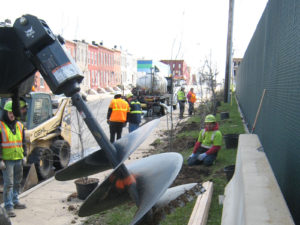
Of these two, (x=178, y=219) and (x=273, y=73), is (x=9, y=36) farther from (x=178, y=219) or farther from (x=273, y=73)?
(x=273, y=73)

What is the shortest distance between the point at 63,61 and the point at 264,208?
79.5 inches

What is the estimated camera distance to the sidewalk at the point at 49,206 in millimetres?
5328

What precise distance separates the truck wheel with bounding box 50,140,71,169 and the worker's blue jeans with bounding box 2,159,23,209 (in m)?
2.23

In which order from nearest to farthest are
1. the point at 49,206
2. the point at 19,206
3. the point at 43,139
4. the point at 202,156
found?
the point at 19,206 < the point at 49,206 < the point at 202,156 < the point at 43,139

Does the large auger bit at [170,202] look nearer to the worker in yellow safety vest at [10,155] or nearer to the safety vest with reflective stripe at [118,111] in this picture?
the worker in yellow safety vest at [10,155]

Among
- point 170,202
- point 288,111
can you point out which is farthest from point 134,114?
point 170,202

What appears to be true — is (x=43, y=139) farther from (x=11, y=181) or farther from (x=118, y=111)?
(x=118, y=111)

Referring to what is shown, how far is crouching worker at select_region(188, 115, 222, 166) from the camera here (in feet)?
25.1

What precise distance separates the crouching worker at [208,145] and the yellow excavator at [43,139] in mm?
3271

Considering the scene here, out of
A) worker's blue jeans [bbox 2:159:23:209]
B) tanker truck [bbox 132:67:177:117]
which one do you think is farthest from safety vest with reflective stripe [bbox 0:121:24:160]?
tanker truck [bbox 132:67:177:117]

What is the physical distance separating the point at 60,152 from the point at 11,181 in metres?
2.79

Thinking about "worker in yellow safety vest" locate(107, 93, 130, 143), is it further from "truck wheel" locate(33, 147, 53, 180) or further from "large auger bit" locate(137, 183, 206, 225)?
"large auger bit" locate(137, 183, 206, 225)

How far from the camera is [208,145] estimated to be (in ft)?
26.2

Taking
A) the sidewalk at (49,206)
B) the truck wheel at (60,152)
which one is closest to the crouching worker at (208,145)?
the sidewalk at (49,206)
